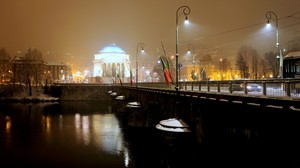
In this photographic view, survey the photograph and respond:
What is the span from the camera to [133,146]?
39.1 m

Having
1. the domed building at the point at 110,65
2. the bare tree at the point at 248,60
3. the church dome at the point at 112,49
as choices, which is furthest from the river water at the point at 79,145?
the church dome at the point at 112,49

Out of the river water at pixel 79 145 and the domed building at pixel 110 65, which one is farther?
the domed building at pixel 110 65

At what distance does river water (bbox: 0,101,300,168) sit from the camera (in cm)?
1683

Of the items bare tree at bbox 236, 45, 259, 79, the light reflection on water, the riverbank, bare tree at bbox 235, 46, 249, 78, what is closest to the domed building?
the riverbank

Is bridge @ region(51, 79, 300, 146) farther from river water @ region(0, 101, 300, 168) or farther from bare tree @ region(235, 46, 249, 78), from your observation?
bare tree @ region(235, 46, 249, 78)

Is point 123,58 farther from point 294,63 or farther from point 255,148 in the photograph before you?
point 255,148

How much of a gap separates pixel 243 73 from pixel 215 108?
228 ft

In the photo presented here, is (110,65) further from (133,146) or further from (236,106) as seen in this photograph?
(236,106)

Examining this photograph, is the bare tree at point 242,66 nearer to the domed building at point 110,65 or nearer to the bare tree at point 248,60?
the bare tree at point 248,60

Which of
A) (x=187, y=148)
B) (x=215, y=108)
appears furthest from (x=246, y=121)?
(x=187, y=148)

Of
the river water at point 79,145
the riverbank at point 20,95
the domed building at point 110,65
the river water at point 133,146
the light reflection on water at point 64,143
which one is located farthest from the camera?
the domed building at point 110,65

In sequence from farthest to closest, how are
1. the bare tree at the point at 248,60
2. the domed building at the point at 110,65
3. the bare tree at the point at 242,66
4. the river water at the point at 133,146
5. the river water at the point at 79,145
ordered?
the domed building at the point at 110,65 < the bare tree at the point at 248,60 < the bare tree at the point at 242,66 < the river water at the point at 79,145 < the river water at the point at 133,146

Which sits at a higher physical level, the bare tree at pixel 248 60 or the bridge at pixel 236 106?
the bare tree at pixel 248 60

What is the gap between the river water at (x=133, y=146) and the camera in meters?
16.8
